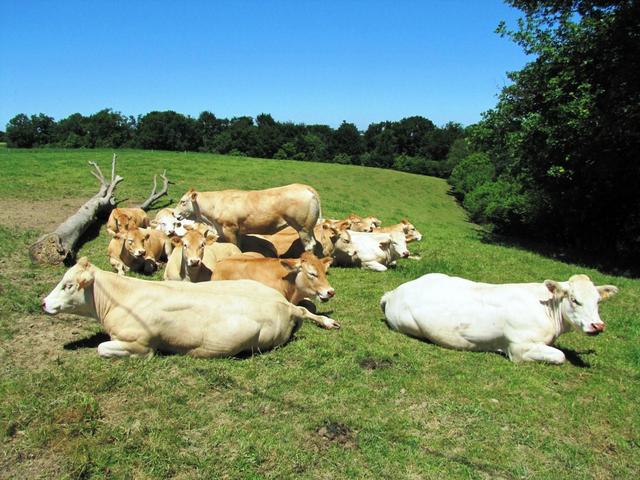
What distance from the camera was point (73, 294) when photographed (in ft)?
21.4

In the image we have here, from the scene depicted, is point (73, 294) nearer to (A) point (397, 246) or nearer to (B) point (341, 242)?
(B) point (341, 242)

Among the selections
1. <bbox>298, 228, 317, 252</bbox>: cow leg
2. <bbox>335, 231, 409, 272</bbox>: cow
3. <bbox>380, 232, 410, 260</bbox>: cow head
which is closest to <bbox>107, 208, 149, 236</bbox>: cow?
<bbox>298, 228, 317, 252</bbox>: cow leg

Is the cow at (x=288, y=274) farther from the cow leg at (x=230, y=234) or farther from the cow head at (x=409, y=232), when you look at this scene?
the cow head at (x=409, y=232)

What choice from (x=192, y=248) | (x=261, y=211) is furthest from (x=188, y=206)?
(x=192, y=248)

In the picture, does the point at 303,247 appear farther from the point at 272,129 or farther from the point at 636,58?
the point at 272,129

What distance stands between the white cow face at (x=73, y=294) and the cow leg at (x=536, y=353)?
5931 millimetres

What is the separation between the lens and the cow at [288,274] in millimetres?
8094

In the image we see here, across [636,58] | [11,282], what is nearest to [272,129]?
[636,58]

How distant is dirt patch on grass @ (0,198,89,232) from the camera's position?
14.3 metres

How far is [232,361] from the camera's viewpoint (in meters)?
6.42

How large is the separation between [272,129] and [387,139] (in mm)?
26998

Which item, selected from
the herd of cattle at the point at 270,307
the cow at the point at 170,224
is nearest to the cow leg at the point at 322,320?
the herd of cattle at the point at 270,307

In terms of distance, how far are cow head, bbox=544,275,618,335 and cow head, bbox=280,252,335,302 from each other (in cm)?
334

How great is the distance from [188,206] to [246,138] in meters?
78.4
